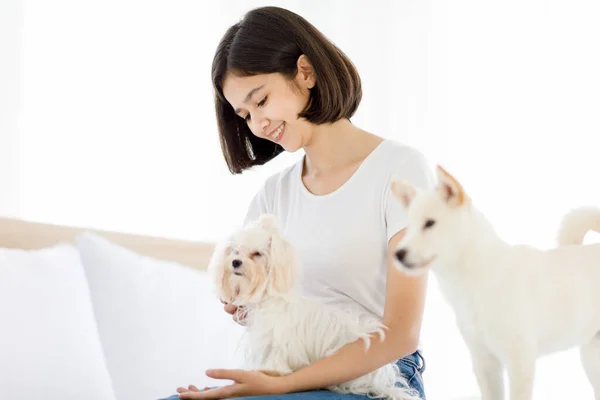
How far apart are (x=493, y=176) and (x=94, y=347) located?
2.10 m

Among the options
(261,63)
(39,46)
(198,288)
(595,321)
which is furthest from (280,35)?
(39,46)

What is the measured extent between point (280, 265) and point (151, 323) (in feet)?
2.91

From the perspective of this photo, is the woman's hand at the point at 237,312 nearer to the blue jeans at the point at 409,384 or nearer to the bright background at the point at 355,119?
the blue jeans at the point at 409,384

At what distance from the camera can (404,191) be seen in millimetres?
767

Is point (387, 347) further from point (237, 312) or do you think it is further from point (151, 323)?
point (151, 323)

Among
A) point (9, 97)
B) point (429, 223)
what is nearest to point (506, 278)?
point (429, 223)

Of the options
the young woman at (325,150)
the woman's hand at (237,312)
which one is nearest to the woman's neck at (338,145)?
the young woman at (325,150)

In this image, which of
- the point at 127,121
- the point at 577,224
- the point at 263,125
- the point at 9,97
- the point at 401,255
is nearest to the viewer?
the point at 401,255

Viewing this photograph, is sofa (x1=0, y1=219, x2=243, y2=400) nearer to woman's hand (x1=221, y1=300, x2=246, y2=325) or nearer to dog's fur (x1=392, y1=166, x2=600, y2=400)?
woman's hand (x1=221, y1=300, x2=246, y2=325)

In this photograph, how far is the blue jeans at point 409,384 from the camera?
126 cm

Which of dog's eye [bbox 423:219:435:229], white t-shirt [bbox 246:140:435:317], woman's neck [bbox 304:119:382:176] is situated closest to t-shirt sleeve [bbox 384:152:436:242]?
white t-shirt [bbox 246:140:435:317]

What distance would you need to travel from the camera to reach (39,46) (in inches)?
102

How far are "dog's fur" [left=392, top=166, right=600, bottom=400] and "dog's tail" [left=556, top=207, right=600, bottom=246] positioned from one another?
50 mm

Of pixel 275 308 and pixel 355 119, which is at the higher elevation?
pixel 355 119
